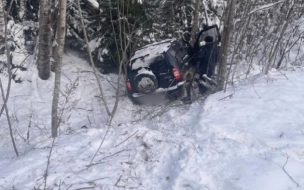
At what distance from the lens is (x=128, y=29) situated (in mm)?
9773

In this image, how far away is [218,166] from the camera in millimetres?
4574

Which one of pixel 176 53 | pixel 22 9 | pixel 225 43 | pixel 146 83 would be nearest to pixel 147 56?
pixel 146 83

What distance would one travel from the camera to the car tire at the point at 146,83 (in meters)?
8.03

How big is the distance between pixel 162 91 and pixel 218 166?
3.76m

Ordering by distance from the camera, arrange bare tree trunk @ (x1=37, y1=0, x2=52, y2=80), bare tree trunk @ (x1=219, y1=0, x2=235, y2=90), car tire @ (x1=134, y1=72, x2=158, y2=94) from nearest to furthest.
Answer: bare tree trunk @ (x1=219, y1=0, x2=235, y2=90), car tire @ (x1=134, y1=72, x2=158, y2=94), bare tree trunk @ (x1=37, y1=0, x2=52, y2=80)

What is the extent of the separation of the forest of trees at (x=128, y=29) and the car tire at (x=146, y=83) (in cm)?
96

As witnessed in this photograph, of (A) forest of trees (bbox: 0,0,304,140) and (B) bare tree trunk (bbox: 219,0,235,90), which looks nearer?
(B) bare tree trunk (bbox: 219,0,235,90)

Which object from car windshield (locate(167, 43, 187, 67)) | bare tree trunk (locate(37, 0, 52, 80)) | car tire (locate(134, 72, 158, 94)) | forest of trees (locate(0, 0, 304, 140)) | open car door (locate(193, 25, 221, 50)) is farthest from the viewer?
forest of trees (locate(0, 0, 304, 140))

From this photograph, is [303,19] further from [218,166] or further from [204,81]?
[218,166]

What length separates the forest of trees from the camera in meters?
9.54

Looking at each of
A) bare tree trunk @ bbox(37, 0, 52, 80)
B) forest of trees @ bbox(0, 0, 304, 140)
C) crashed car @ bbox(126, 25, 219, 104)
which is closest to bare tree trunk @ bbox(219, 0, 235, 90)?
forest of trees @ bbox(0, 0, 304, 140)

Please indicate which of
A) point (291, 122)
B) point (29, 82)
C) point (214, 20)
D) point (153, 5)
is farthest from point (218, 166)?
point (214, 20)

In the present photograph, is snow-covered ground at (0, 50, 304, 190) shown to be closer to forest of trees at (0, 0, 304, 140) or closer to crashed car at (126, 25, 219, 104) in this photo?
crashed car at (126, 25, 219, 104)

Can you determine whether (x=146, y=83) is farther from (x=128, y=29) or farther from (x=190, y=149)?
(x=190, y=149)
